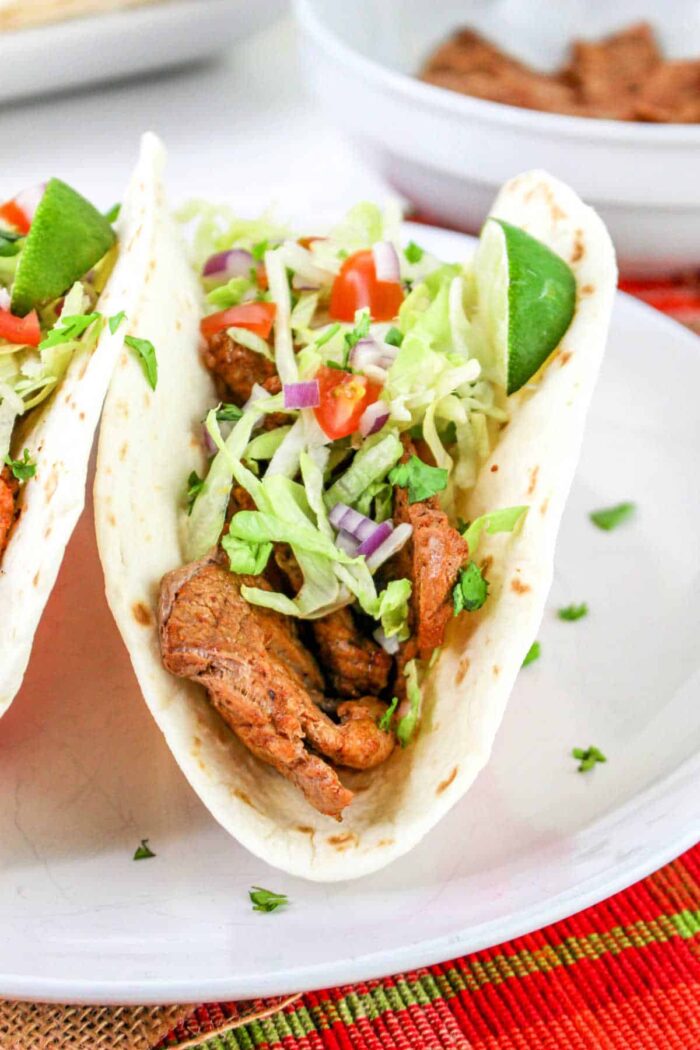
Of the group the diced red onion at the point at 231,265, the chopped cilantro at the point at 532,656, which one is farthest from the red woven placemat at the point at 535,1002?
the diced red onion at the point at 231,265

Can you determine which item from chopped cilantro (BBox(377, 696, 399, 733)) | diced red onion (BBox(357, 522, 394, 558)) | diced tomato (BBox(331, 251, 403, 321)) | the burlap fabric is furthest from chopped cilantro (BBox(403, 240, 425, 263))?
the burlap fabric

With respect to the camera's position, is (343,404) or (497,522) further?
(343,404)

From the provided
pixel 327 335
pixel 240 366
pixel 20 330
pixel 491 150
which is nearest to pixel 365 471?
pixel 327 335

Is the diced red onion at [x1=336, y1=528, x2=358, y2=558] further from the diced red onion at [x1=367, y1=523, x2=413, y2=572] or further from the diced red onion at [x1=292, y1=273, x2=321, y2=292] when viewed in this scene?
the diced red onion at [x1=292, y1=273, x2=321, y2=292]

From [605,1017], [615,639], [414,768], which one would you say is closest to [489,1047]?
[605,1017]

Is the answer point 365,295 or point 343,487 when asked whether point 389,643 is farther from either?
point 365,295

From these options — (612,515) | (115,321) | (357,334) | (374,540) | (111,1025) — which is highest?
(115,321)

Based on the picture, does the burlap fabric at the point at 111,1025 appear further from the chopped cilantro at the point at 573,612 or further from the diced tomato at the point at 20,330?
the diced tomato at the point at 20,330
